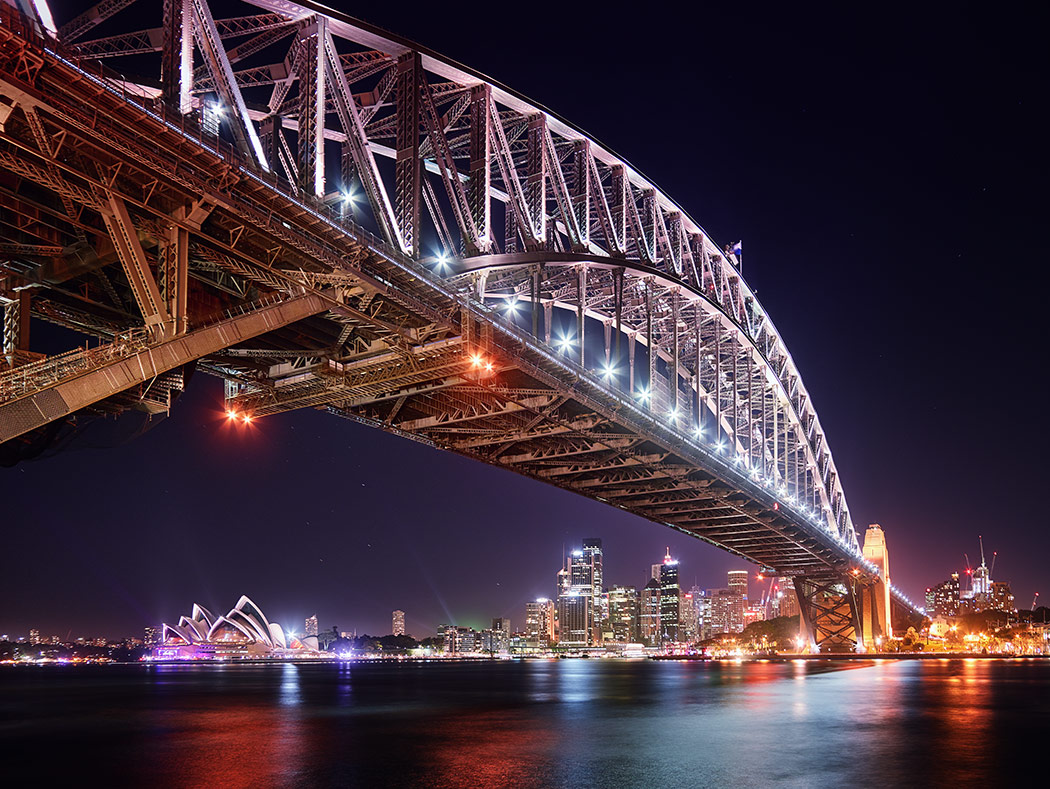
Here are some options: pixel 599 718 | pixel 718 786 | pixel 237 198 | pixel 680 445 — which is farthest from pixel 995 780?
pixel 680 445

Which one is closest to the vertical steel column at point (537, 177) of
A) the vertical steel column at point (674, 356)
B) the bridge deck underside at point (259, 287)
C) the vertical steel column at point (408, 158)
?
the bridge deck underside at point (259, 287)

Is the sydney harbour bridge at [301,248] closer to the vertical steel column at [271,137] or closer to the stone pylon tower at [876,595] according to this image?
the vertical steel column at [271,137]

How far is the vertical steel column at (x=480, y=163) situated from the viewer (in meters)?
32.9

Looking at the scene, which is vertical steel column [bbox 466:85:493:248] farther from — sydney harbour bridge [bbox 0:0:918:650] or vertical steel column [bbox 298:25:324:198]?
vertical steel column [bbox 298:25:324:198]

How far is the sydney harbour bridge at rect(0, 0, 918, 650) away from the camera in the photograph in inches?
794

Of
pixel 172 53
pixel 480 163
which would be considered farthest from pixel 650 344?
pixel 172 53

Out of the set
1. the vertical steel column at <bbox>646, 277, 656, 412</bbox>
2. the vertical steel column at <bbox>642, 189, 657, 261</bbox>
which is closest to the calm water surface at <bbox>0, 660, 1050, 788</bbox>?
the vertical steel column at <bbox>646, 277, 656, 412</bbox>

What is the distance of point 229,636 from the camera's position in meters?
184

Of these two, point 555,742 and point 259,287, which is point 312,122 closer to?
point 259,287

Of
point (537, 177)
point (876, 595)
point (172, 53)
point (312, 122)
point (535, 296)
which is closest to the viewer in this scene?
point (172, 53)

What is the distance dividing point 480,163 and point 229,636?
16877 cm

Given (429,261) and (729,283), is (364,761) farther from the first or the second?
(729,283)

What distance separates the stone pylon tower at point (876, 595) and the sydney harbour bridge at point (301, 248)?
74.4m

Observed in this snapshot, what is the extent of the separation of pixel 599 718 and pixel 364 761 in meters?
13.2
